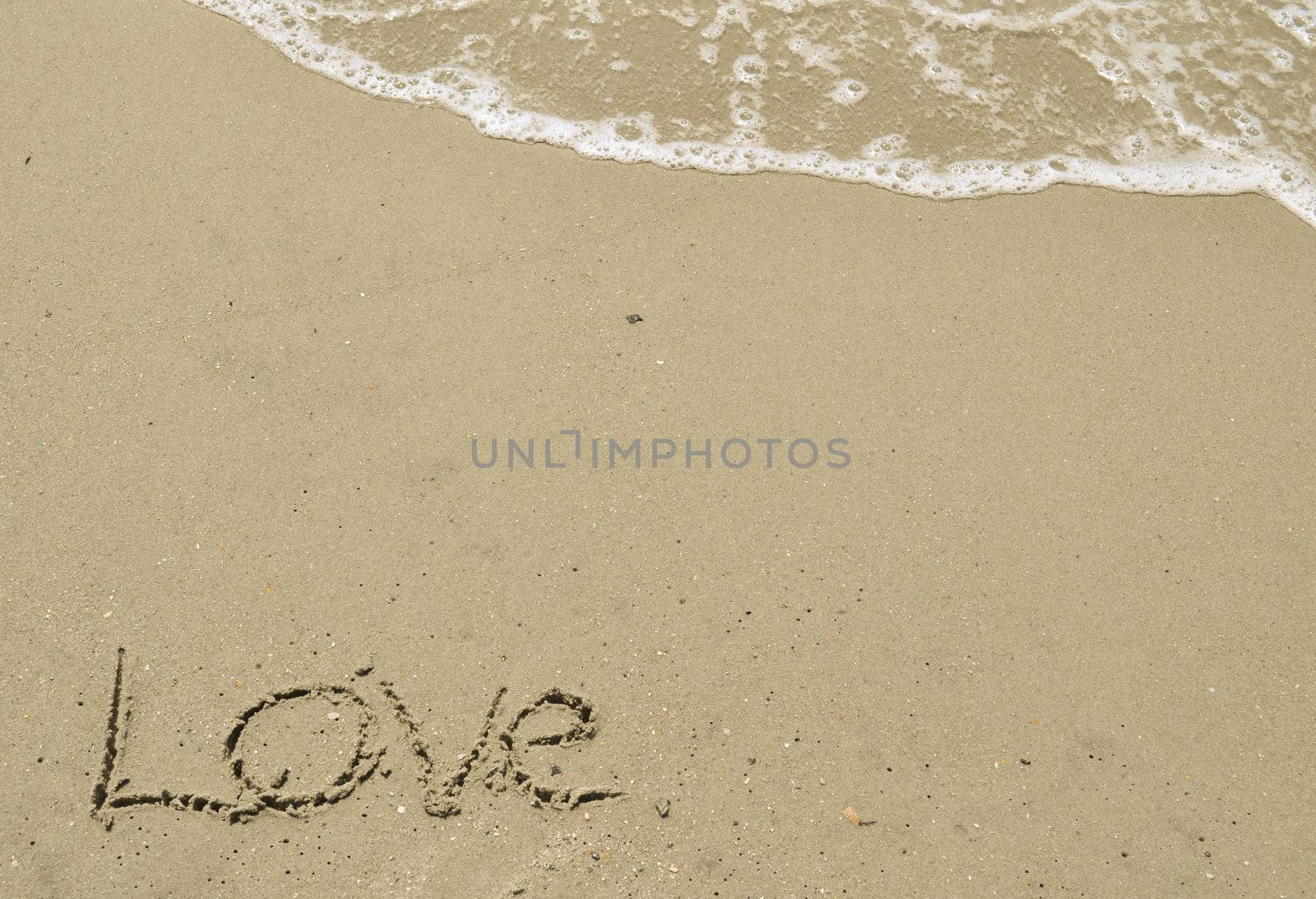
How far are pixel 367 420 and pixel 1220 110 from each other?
11.7ft

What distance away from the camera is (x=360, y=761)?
267 cm

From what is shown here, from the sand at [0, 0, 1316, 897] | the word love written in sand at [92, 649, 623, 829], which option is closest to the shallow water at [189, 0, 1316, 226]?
the sand at [0, 0, 1316, 897]

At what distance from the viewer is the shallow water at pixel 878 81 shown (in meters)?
3.95

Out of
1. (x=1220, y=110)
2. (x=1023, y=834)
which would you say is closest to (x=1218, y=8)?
(x=1220, y=110)

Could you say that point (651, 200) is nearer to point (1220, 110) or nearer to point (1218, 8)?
point (1220, 110)

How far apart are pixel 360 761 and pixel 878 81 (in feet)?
10.4

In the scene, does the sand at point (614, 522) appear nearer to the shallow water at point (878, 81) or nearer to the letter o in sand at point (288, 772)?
the letter o in sand at point (288, 772)

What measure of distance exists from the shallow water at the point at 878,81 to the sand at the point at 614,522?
8.3 inches

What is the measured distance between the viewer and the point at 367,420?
3152 mm

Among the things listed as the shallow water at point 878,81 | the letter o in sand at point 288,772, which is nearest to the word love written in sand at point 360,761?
the letter o in sand at point 288,772

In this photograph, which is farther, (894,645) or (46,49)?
(46,49)

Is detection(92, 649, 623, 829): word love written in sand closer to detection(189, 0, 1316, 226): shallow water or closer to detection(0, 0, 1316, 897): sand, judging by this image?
detection(0, 0, 1316, 897): sand

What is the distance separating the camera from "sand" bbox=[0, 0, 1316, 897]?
8.55 ft

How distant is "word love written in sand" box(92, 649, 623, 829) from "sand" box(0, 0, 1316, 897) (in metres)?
0.01
